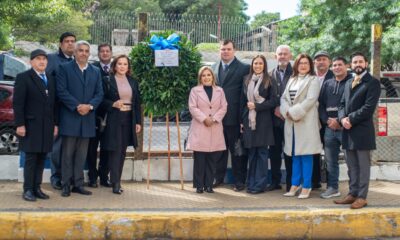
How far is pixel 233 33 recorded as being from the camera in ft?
36.1

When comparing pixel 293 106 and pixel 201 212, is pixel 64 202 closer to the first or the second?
pixel 201 212

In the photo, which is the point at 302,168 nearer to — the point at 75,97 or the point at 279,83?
the point at 279,83

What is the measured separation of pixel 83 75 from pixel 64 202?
1682 millimetres

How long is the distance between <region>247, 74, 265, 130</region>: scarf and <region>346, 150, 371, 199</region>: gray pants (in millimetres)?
1377

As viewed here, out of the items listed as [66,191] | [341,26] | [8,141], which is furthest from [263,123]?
[341,26]

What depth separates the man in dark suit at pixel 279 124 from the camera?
8.13 m

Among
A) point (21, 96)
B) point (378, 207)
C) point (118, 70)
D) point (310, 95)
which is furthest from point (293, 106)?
point (21, 96)

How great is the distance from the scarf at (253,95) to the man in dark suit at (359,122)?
1.22 metres

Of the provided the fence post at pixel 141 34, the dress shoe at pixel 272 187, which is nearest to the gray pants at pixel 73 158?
the fence post at pixel 141 34

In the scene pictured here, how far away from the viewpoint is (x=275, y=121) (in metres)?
8.14

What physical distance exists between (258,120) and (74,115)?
2511mm

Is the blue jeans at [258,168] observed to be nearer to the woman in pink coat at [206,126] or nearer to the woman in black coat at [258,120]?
the woman in black coat at [258,120]

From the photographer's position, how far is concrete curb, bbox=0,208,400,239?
6.35 m

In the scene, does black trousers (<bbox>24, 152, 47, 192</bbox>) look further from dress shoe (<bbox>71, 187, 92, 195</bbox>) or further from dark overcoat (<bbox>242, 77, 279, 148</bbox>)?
dark overcoat (<bbox>242, 77, 279, 148</bbox>)
